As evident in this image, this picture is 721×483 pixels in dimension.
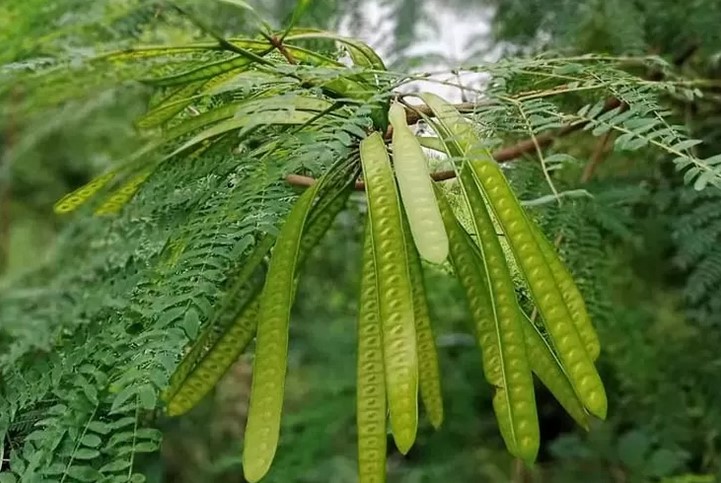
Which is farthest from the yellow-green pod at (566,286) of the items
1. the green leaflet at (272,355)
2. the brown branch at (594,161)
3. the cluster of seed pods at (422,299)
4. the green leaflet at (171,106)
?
the brown branch at (594,161)

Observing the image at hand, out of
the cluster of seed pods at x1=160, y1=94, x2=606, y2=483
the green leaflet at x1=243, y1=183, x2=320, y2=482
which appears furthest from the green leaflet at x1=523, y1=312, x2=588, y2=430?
the green leaflet at x1=243, y1=183, x2=320, y2=482

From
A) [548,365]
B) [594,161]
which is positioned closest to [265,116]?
[548,365]

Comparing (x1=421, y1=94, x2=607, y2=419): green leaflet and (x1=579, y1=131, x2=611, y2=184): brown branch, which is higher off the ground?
(x1=579, y1=131, x2=611, y2=184): brown branch

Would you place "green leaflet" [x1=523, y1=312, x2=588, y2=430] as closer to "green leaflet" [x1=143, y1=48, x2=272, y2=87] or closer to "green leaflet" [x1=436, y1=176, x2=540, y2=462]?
"green leaflet" [x1=436, y1=176, x2=540, y2=462]

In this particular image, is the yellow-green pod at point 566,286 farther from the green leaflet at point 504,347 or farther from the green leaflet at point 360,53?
the green leaflet at point 360,53

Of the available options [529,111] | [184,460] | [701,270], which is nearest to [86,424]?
[529,111]

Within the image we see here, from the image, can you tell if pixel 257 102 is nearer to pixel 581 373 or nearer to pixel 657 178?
pixel 581 373

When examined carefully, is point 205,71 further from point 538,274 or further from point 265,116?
point 538,274
